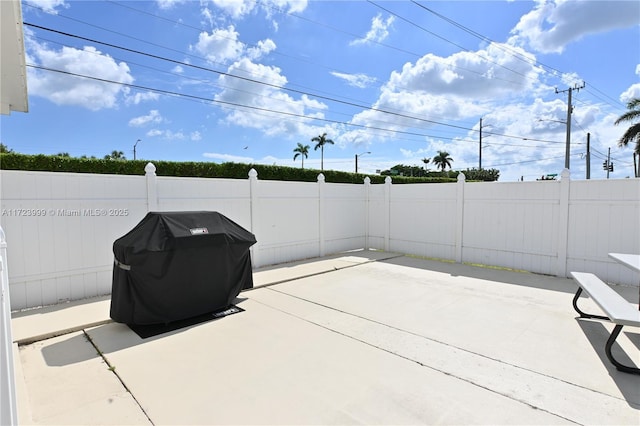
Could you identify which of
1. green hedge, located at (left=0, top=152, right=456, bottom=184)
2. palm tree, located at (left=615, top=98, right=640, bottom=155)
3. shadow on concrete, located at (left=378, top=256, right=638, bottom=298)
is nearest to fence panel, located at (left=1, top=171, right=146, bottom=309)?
shadow on concrete, located at (left=378, top=256, right=638, bottom=298)

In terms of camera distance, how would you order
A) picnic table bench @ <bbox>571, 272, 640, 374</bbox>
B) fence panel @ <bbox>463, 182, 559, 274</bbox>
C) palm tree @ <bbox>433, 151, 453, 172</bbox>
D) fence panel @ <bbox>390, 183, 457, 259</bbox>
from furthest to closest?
palm tree @ <bbox>433, 151, 453, 172</bbox> < fence panel @ <bbox>390, 183, 457, 259</bbox> < fence panel @ <bbox>463, 182, 559, 274</bbox> < picnic table bench @ <bbox>571, 272, 640, 374</bbox>

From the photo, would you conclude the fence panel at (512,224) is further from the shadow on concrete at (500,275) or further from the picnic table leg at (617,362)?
the picnic table leg at (617,362)

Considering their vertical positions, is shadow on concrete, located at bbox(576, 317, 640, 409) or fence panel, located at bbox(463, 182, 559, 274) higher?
fence panel, located at bbox(463, 182, 559, 274)

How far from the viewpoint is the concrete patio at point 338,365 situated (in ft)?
7.84

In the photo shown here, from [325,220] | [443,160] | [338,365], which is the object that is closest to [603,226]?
[325,220]

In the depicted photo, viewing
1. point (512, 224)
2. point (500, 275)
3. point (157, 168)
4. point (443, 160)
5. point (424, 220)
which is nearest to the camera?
point (500, 275)

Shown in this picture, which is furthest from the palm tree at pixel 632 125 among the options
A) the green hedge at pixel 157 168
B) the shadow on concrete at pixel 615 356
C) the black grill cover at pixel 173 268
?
the black grill cover at pixel 173 268

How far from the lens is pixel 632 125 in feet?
68.1

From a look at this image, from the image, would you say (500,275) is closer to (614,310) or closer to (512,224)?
(512,224)

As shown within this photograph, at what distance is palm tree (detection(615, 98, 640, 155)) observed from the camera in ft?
66.3

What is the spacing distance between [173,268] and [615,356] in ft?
15.9

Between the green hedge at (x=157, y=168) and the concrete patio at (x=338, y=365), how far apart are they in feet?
27.9

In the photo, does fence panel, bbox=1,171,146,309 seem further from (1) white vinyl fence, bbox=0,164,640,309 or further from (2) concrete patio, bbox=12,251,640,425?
(2) concrete patio, bbox=12,251,640,425

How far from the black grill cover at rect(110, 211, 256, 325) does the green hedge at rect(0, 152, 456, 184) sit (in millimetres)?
9425
